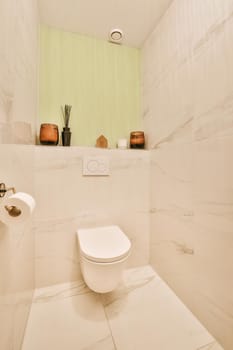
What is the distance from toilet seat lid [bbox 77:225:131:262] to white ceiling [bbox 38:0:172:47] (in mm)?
1817

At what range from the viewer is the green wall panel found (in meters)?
1.57

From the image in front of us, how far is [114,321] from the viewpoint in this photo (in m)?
1.08

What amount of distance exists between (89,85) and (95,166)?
2.73 feet

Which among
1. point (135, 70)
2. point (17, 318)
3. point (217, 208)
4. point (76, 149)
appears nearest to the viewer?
point (17, 318)

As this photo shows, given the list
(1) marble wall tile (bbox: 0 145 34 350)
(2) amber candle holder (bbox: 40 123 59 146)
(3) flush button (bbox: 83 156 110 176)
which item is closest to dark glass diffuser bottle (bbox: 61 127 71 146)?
(2) amber candle holder (bbox: 40 123 59 146)

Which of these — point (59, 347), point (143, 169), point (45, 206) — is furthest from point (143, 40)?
point (59, 347)

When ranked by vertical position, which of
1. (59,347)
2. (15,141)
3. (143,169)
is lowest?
(59,347)

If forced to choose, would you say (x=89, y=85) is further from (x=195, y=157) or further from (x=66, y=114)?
(x=195, y=157)

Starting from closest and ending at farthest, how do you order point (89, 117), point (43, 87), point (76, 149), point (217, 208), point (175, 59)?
point (217, 208) < point (175, 59) < point (76, 149) < point (43, 87) < point (89, 117)

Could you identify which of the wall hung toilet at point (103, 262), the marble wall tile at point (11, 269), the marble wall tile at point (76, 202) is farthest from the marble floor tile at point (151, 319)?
the marble wall tile at point (11, 269)

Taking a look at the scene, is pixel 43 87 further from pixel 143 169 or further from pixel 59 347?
pixel 59 347

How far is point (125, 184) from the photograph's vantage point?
1569 millimetres

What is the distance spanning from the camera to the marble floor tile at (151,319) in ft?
3.13

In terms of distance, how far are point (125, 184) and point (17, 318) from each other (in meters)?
1.11
